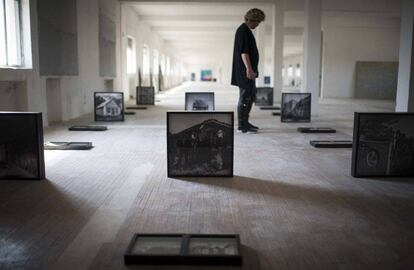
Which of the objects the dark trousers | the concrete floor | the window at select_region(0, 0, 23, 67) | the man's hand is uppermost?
the window at select_region(0, 0, 23, 67)

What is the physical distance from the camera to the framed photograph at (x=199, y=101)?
7672 millimetres

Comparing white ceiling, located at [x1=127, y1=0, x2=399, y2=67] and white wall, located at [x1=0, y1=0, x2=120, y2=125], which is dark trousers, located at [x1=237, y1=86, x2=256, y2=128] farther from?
white ceiling, located at [x1=127, y1=0, x2=399, y2=67]

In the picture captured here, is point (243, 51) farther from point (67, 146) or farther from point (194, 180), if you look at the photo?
point (194, 180)

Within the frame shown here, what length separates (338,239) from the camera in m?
2.31

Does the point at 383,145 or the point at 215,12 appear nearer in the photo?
the point at 383,145

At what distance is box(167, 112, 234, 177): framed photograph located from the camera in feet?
11.6

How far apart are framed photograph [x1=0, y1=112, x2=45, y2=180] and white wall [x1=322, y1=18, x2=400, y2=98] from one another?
16.9 meters

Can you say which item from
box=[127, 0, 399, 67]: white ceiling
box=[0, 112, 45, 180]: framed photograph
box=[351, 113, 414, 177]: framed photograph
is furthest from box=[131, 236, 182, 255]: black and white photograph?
box=[127, 0, 399, 67]: white ceiling

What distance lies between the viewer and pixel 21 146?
136 inches

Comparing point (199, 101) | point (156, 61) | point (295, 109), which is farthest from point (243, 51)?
point (156, 61)

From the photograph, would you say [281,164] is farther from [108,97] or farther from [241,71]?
[108,97]

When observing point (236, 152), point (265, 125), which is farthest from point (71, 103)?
point (236, 152)

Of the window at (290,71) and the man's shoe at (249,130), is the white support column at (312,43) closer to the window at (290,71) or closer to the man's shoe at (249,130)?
the man's shoe at (249,130)

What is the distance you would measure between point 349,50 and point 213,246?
60.5 ft
